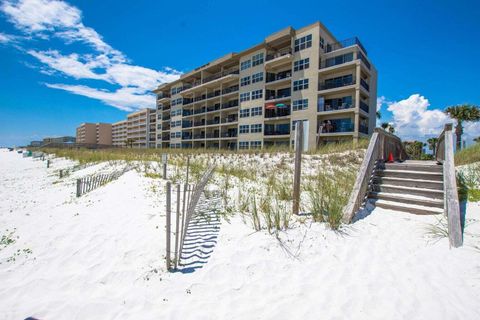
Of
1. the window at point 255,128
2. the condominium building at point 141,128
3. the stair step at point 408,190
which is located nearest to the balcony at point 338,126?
the window at point 255,128

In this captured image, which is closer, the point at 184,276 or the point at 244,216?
the point at 184,276

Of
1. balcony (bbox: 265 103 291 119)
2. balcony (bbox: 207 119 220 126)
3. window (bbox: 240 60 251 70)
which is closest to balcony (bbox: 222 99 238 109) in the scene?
balcony (bbox: 207 119 220 126)

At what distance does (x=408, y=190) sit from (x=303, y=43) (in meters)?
30.8

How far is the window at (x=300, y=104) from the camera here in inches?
1251

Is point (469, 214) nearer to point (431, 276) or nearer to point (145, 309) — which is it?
point (431, 276)

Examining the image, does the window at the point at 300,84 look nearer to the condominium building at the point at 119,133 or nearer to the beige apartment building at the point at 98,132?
the condominium building at the point at 119,133

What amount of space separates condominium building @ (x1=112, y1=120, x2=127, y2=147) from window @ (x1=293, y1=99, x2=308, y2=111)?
334 feet

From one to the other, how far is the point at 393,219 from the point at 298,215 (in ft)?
7.82

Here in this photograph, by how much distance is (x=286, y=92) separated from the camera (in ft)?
117

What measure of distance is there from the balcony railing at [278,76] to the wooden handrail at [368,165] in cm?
2717

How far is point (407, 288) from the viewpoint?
130 inches

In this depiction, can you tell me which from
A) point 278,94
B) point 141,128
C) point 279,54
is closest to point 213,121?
point 278,94

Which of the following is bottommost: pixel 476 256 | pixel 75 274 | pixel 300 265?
pixel 75 274

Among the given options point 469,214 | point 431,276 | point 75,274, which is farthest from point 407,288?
point 75,274
